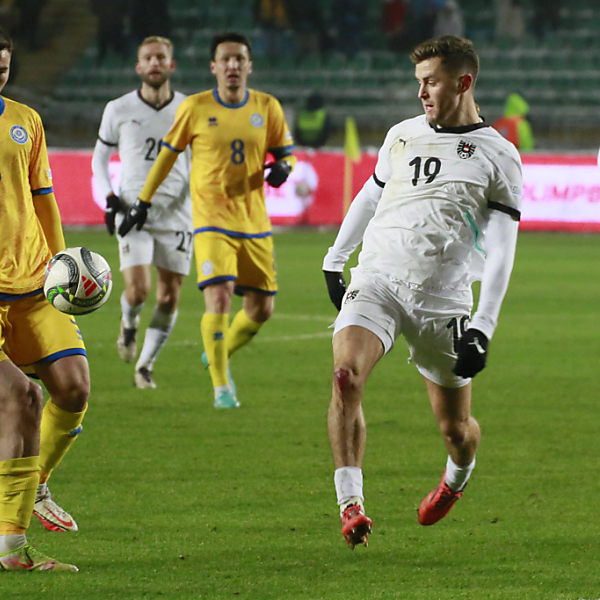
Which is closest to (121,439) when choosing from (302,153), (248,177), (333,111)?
(248,177)

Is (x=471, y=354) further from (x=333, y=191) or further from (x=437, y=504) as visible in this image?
(x=333, y=191)

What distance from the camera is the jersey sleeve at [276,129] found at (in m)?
8.17

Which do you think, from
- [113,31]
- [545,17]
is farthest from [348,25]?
[113,31]

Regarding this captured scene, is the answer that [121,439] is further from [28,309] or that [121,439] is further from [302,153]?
[302,153]

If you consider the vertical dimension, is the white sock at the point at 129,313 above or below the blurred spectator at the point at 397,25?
below

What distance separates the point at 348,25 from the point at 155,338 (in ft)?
68.1

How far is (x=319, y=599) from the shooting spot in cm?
393

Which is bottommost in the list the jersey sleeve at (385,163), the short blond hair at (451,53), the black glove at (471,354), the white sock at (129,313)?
the white sock at (129,313)

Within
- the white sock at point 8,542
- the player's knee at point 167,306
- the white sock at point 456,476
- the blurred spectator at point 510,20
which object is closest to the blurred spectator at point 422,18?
the blurred spectator at point 510,20

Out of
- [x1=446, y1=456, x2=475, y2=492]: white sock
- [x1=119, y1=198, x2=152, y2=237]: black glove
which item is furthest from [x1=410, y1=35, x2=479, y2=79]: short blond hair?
[x1=119, y1=198, x2=152, y2=237]: black glove

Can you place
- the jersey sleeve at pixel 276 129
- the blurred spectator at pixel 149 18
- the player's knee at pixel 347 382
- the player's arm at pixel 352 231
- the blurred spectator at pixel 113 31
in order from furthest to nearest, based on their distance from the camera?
the blurred spectator at pixel 113 31 < the blurred spectator at pixel 149 18 < the jersey sleeve at pixel 276 129 < the player's arm at pixel 352 231 < the player's knee at pixel 347 382

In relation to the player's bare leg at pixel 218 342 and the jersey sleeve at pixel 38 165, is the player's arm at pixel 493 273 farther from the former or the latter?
the player's bare leg at pixel 218 342

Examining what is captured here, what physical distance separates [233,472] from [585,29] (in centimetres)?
2450

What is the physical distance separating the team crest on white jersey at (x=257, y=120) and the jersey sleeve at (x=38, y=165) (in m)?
3.55
